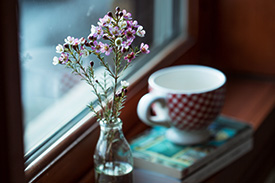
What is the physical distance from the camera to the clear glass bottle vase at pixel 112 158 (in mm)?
699

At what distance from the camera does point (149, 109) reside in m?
0.82

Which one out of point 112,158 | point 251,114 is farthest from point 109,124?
point 251,114

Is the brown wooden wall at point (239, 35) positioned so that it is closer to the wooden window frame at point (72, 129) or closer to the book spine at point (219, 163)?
the wooden window frame at point (72, 129)

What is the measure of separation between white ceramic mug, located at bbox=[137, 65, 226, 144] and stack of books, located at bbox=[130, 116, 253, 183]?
25 mm

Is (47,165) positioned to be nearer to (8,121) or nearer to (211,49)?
(8,121)

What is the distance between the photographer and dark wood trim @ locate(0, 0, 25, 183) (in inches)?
20.2

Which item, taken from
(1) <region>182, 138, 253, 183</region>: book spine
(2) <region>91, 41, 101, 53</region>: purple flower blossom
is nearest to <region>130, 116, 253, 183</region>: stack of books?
(1) <region>182, 138, 253, 183</region>: book spine

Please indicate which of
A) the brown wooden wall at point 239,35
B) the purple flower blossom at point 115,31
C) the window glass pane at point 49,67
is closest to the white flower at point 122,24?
the purple flower blossom at point 115,31

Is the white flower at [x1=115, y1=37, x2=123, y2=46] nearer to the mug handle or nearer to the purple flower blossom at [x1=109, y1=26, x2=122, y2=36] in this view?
the purple flower blossom at [x1=109, y1=26, x2=122, y2=36]

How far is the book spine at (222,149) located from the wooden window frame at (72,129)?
17 centimetres

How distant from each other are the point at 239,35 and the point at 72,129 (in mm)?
635

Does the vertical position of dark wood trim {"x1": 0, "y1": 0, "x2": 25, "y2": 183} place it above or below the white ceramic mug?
above

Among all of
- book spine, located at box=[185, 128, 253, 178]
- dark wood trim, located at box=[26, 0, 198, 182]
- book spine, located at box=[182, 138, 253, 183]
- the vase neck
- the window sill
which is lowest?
the window sill

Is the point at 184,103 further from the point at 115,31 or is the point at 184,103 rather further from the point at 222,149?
the point at 115,31
